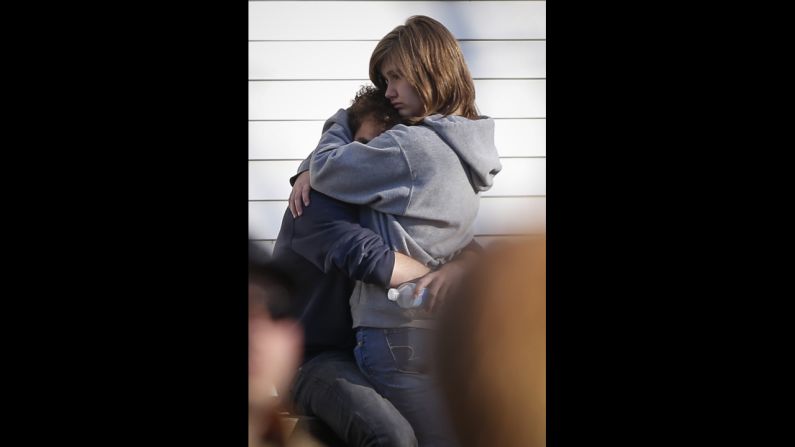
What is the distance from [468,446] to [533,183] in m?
0.88

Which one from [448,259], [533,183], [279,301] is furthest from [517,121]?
[279,301]

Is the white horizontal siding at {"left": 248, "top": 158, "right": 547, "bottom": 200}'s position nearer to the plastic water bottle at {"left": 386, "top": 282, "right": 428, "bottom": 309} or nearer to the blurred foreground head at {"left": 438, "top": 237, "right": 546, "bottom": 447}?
the blurred foreground head at {"left": 438, "top": 237, "right": 546, "bottom": 447}

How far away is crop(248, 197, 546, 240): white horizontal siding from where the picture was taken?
9.08ft

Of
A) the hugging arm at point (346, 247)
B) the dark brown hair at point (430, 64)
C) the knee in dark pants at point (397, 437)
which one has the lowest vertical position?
the knee in dark pants at point (397, 437)

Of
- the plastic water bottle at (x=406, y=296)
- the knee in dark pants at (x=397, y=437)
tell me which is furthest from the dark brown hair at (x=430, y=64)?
the knee in dark pants at (x=397, y=437)

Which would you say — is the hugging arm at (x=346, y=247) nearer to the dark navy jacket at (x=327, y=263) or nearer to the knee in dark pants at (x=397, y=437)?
the dark navy jacket at (x=327, y=263)

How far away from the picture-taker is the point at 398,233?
8.93 ft

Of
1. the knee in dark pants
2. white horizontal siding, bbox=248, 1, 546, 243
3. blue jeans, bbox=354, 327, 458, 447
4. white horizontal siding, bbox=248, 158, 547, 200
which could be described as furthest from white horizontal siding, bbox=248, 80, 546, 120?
the knee in dark pants

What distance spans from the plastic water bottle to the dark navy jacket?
4cm

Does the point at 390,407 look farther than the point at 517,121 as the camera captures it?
No

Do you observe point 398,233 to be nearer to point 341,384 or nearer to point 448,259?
point 448,259

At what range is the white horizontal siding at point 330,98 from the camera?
2.80 metres

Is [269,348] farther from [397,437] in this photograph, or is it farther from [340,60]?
[340,60]

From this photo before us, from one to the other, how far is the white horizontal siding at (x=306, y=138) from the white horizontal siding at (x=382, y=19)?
29 centimetres
